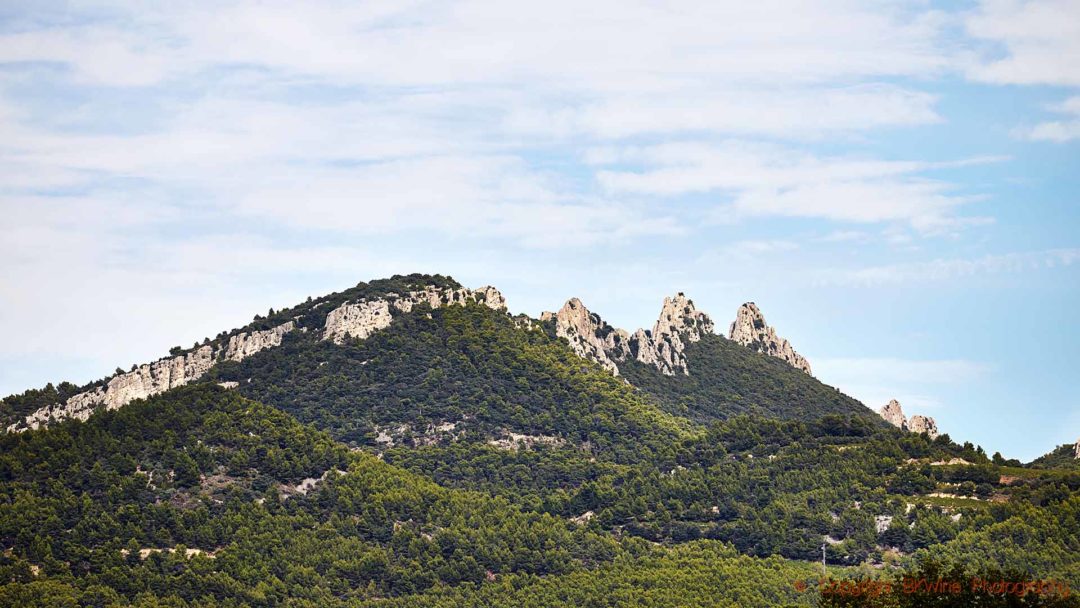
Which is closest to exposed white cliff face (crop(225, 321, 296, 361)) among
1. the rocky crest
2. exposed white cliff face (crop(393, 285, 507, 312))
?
the rocky crest

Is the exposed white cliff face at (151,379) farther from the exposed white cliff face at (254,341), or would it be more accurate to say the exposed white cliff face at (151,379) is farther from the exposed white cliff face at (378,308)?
the exposed white cliff face at (378,308)

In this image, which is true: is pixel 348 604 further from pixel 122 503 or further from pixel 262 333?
pixel 262 333

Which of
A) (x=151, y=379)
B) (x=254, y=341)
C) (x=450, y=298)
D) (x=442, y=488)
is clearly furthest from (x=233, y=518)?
(x=450, y=298)

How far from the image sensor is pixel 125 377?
174875 millimetres

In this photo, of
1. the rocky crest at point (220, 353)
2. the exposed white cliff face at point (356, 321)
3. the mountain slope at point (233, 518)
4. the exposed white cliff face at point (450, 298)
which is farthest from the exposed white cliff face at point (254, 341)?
the mountain slope at point (233, 518)

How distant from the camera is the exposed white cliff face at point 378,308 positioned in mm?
186625

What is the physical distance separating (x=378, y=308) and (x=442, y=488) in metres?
37.2

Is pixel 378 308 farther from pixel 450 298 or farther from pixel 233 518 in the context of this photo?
pixel 233 518

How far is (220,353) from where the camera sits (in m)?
186

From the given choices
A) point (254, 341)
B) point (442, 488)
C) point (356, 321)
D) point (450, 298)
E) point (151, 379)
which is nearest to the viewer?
point (442, 488)

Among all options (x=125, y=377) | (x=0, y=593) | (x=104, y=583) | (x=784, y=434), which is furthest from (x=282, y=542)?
(x=784, y=434)

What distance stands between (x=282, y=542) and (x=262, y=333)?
2014 inches

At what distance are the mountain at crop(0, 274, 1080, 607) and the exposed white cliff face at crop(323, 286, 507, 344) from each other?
1.21 ft

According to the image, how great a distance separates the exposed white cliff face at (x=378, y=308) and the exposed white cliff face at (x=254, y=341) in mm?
5085
